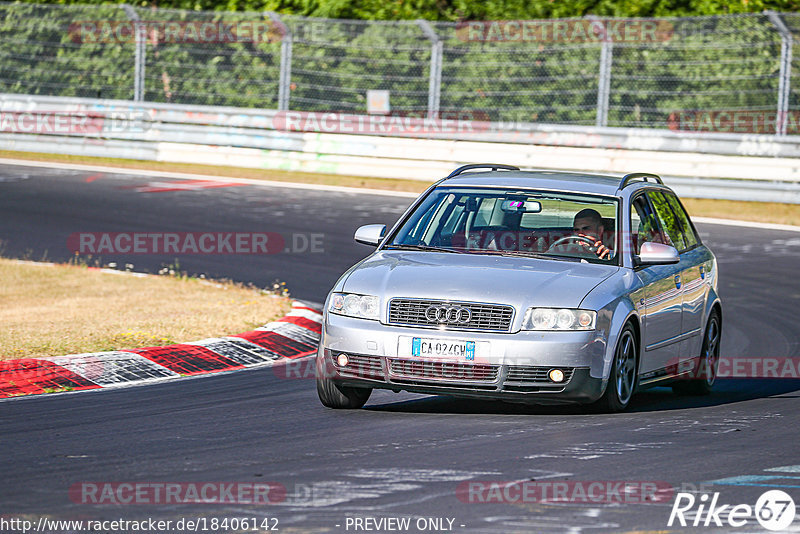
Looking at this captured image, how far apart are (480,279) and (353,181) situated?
16275 millimetres

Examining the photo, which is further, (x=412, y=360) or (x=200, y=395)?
(x=200, y=395)

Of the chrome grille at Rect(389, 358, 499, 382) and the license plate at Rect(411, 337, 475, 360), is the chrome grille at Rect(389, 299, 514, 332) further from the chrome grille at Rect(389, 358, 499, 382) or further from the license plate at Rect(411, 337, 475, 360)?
the chrome grille at Rect(389, 358, 499, 382)

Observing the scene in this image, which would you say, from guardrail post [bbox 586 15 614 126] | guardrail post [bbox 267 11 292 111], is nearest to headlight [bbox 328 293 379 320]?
guardrail post [bbox 586 15 614 126]

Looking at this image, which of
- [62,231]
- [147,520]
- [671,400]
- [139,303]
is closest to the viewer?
[147,520]

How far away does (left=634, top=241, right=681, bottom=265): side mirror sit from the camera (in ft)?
29.7

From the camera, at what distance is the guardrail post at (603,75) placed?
23125 mm

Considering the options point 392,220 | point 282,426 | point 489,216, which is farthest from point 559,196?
point 392,220

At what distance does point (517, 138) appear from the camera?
23.5 metres

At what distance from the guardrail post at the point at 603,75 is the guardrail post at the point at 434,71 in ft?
8.86

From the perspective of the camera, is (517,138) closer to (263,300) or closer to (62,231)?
(62,231)

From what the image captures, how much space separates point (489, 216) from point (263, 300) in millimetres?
4265

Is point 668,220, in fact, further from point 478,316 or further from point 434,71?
point 434,71

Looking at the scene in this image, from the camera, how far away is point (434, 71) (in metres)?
24.4

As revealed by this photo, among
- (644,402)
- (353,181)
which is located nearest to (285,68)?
(353,181)
